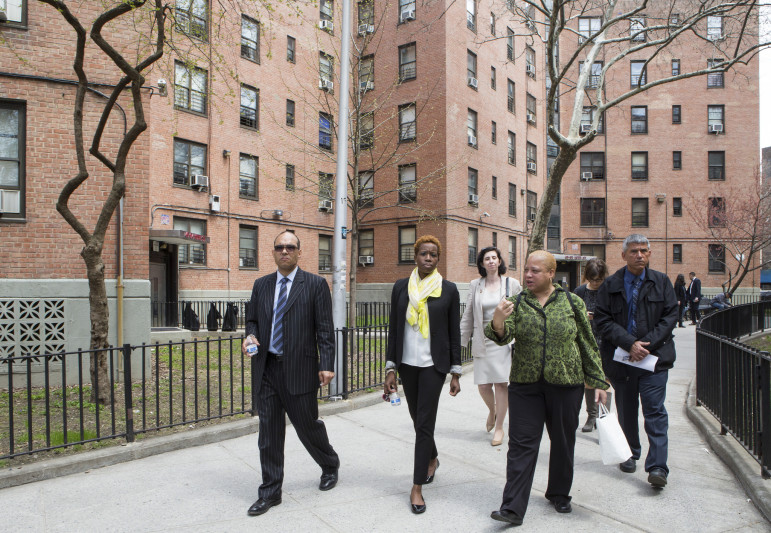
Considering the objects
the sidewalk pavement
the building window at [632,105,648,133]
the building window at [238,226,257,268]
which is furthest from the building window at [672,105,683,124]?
the sidewalk pavement

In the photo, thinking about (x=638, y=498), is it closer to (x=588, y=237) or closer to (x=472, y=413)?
(x=472, y=413)

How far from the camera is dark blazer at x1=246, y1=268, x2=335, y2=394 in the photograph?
440 cm

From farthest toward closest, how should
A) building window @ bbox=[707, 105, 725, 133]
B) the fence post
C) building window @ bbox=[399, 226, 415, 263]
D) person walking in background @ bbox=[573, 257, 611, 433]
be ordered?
building window @ bbox=[707, 105, 725, 133]
building window @ bbox=[399, 226, 415, 263]
person walking in background @ bbox=[573, 257, 611, 433]
the fence post

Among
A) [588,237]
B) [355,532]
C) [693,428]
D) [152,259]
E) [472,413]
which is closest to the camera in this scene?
[355,532]

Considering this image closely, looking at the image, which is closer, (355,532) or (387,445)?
(355,532)

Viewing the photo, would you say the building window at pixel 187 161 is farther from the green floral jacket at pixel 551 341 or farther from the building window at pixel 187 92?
the green floral jacket at pixel 551 341

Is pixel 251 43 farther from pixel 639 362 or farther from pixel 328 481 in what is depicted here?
pixel 639 362

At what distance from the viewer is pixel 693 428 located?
6.89 m

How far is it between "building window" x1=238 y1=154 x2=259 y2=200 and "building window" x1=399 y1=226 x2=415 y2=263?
7422 millimetres

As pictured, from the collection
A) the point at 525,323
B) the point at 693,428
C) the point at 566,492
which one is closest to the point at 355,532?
the point at 566,492

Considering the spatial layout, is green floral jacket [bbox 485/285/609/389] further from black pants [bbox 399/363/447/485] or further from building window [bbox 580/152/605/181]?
building window [bbox 580/152/605/181]

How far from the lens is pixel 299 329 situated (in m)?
4.44

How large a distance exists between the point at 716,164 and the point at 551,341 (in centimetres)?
3985

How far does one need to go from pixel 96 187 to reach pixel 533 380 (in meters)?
8.38
